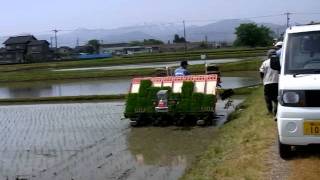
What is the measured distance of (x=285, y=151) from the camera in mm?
6637

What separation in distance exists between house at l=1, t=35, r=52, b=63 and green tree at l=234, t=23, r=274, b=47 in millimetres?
32092

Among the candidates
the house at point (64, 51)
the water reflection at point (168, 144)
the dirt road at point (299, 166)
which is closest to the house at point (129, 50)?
the house at point (64, 51)

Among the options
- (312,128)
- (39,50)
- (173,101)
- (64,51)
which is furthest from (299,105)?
(64,51)

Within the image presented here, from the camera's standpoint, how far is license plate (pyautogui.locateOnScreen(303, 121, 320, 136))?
5953 millimetres

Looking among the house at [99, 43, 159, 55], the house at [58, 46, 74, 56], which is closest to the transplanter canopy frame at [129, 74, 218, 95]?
the house at [58, 46, 74, 56]

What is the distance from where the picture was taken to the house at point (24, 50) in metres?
87.7

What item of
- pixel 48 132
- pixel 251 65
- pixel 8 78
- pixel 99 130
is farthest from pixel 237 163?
pixel 8 78

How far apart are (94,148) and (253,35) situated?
75.8 m

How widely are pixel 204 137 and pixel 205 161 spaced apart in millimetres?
2886

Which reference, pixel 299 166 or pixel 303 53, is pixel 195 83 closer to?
pixel 303 53

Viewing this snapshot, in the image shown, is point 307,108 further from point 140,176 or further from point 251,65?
point 251,65

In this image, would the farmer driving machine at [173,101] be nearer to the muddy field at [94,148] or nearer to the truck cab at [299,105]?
the muddy field at [94,148]

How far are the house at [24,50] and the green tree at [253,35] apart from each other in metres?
32.1

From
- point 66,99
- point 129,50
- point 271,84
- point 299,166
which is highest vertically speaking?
point 271,84
